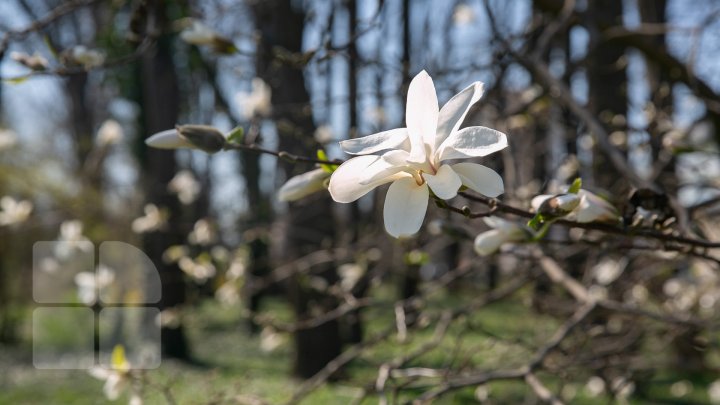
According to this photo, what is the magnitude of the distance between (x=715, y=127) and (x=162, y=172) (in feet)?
15.2

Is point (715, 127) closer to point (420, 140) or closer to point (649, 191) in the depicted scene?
point (649, 191)

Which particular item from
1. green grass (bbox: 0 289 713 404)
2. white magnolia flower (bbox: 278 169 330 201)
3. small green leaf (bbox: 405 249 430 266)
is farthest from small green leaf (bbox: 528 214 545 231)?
green grass (bbox: 0 289 713 404)

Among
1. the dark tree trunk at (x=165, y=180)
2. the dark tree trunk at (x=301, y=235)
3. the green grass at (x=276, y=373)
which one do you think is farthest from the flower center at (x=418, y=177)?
the dark tree trunk at (x=165, y=180)

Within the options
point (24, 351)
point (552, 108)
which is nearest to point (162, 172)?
point (24, 351)

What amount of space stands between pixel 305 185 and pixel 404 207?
26 centimetres

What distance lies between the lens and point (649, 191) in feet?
2.77

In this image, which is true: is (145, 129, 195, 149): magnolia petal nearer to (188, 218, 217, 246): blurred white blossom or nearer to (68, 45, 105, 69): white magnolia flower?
(68, 45, 105, 69): white magnolia flower

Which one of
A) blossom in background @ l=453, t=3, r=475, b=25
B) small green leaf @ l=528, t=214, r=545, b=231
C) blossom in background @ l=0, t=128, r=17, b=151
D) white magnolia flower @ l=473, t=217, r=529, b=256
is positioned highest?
blossom in background @ l=453, t=3, r=475, b=25

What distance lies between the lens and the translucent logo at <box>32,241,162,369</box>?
6.01m

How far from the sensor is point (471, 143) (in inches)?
26.8

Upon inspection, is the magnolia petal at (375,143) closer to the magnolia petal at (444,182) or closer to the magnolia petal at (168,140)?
the magnolia petal at (444,182)

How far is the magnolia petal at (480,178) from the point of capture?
2.21ft

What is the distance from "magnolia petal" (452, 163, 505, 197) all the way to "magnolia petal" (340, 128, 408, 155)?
7 cm

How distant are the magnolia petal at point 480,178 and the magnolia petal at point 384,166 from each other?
66mm
